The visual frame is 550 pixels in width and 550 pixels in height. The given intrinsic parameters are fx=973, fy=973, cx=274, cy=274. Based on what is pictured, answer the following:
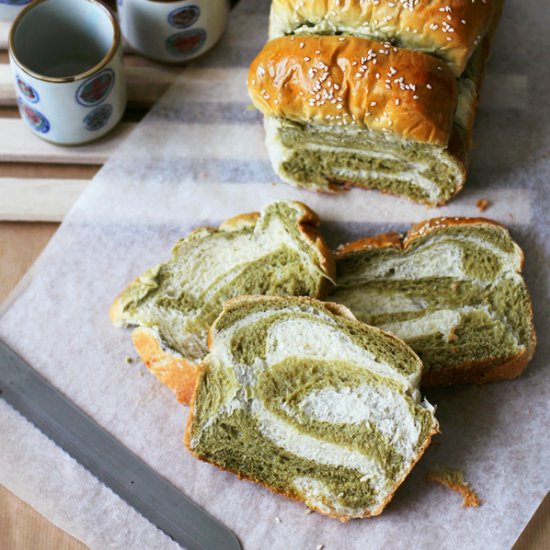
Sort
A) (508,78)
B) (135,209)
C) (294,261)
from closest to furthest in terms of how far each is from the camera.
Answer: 1. (294,261)
2. (135,209)
3. (508,78)

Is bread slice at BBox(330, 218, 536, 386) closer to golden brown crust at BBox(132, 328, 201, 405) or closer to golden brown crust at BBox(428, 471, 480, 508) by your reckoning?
golden brown crust at BBox(428, 471, 480, 508)

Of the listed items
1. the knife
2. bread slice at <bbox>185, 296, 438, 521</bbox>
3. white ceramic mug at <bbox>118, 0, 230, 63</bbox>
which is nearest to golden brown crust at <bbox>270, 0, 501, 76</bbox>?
white ceramic mug at <bbox>118, 0, 230, 63</bbox>

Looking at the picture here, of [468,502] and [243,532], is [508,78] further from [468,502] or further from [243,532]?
[243,532]

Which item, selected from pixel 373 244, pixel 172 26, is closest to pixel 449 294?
pixel 373 244

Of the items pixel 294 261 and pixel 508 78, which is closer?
pixel 294 261

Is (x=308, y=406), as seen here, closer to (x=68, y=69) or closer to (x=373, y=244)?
(x=373, y=244)

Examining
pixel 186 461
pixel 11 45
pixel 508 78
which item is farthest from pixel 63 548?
pixel 508 78
